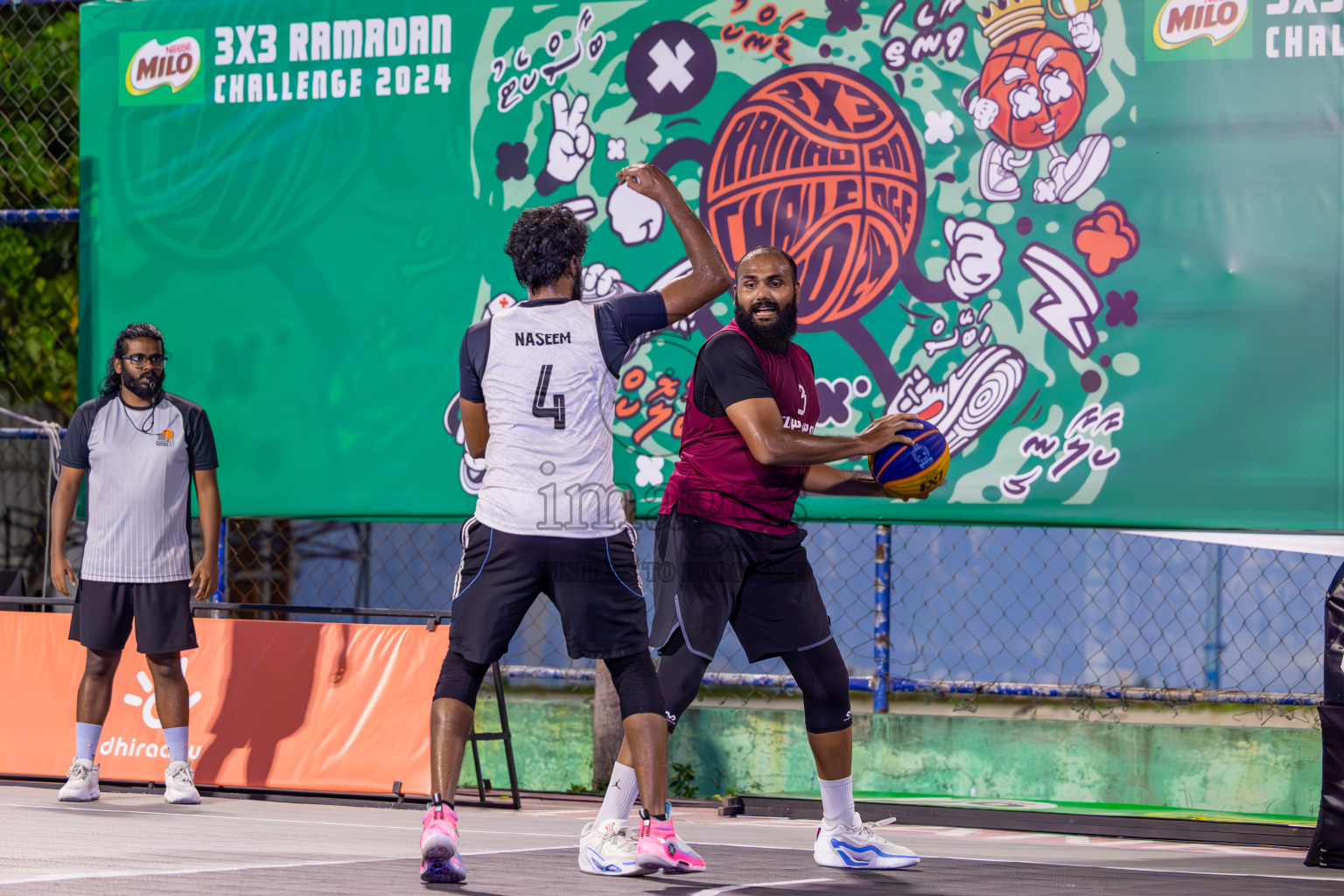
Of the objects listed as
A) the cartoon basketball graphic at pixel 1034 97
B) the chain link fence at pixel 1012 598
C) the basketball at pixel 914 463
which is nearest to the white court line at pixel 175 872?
the basketball at pixel 914 463

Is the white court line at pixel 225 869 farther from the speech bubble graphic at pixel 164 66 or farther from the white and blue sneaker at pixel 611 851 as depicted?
the speech bubble graphic at pixel 164 66

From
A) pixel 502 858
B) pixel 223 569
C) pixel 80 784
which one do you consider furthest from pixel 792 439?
pixel 223 569

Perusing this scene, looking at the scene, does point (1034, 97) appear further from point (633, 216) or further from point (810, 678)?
point (810, 678)

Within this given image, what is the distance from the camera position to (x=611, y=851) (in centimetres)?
479

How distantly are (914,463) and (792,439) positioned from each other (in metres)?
0.46

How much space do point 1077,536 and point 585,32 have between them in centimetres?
497

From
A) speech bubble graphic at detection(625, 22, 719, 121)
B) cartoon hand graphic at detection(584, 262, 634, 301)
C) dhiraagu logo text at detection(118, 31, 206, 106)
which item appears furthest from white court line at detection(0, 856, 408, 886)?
dhiraagu logo text at detection(118, 31, 206, 106)

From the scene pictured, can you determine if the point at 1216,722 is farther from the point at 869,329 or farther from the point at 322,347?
the point at 322,347

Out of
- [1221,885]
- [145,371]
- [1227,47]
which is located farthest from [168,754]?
[1227,47]

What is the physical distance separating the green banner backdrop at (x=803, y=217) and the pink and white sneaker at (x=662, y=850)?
2923mm

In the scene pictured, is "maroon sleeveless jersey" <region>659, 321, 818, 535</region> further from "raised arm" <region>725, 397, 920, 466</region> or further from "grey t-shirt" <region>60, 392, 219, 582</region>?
"grey t-shirt" <region>60, 392, 219, 582</region>

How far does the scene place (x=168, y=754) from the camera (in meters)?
7.31

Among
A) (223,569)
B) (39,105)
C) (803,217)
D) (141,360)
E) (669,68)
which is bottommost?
(223,569)

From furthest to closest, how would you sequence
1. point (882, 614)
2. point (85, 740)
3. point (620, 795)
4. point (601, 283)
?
point (601, 283) < point (882, 614) < point (85, 740) < point (620, 795)
